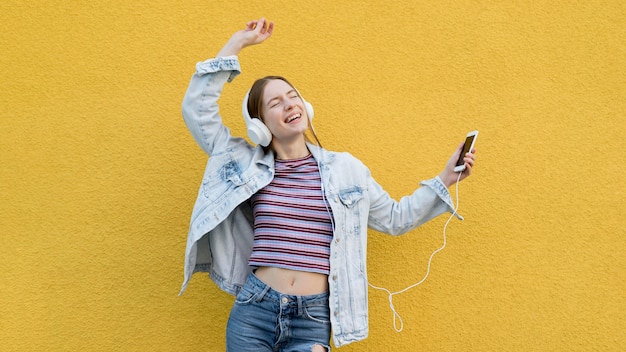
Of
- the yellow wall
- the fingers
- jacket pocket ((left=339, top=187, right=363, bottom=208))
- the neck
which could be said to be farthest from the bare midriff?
the fingers

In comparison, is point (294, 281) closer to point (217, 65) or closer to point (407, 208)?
point (407, 208)

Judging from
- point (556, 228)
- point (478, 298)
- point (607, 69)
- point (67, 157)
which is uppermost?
point (607, 69)

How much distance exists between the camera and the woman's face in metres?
2.19

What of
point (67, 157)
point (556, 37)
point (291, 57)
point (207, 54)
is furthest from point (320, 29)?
point (67, 157)

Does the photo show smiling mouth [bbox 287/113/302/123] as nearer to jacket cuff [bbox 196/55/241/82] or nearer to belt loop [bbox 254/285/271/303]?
jacket cuff [bbox 196/55/241/82]

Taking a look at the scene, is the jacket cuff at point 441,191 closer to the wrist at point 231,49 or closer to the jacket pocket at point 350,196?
the jacket pocket at point 350,196

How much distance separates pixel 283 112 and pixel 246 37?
0.31 m

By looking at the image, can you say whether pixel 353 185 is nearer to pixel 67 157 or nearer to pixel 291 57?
pixel 291 57

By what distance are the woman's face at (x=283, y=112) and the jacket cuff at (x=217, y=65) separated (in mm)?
137

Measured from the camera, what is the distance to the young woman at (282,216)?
2074 mm

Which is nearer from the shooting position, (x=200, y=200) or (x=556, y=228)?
(x=200, y=200)

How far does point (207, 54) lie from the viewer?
2648mm

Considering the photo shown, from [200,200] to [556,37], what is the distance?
1.58 metres

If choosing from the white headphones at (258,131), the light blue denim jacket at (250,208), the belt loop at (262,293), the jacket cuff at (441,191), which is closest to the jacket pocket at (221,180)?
the light blue denim jacket at (250,208)
